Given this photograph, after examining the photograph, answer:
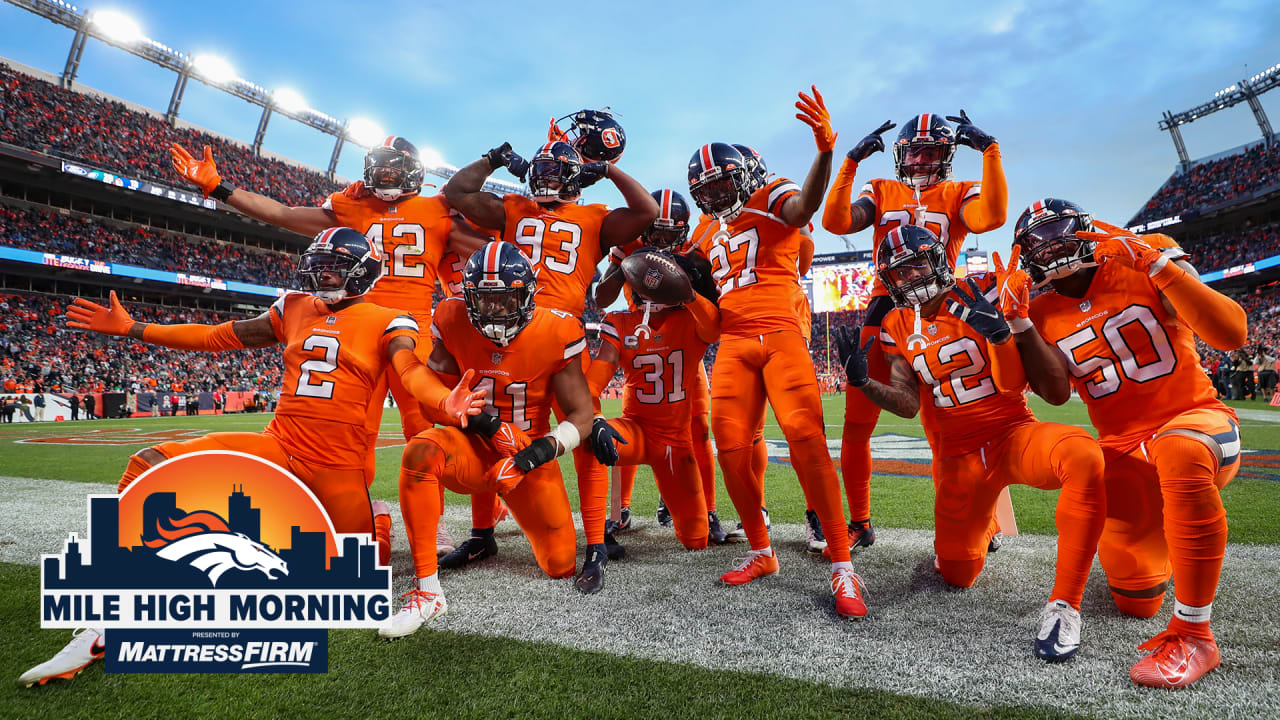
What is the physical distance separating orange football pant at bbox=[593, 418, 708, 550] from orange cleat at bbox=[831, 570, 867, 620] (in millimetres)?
1227

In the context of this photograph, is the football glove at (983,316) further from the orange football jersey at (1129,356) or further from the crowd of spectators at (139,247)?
the crowd of spectators at (139,247)

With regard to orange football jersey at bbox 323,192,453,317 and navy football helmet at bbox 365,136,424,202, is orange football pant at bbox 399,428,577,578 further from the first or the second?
navy football helmet at bbox 365,136,424,202

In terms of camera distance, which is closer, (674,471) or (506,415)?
(506,415)

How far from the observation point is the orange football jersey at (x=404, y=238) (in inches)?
171

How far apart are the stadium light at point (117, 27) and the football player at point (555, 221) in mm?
37130

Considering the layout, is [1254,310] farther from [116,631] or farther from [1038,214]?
[116,631]

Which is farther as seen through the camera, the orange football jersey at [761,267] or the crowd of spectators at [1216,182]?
the crowd of spectators at [1216,182]

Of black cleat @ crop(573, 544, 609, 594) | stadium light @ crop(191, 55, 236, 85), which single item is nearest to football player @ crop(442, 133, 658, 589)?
black cleat @ crop(573, 544, 609, 594)

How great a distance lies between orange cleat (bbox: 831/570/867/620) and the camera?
117 inches

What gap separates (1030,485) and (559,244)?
3.20 m

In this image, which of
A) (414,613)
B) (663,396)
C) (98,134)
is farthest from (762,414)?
(98,134)

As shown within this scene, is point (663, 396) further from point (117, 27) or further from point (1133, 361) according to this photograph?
point (117, 27)

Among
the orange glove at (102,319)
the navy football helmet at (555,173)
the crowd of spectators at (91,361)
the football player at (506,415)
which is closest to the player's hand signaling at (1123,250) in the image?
the football player at (506,415)

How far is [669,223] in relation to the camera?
4.61 meters
